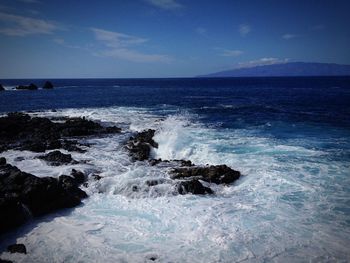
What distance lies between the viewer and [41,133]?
82.0 ft

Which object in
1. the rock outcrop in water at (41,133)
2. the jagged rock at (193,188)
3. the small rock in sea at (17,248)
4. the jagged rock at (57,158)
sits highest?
the rock outcrop in water at (41,133)

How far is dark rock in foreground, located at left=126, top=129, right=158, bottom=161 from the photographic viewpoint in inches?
A: 740

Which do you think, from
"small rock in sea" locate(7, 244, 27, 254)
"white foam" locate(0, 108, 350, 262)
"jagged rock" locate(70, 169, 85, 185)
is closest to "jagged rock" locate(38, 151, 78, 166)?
"white foam" locate(0, 108, 350, 262)

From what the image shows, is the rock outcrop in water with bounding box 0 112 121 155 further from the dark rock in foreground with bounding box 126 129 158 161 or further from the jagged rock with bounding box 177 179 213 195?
the jagged rock with bounding box 177 179 213 195

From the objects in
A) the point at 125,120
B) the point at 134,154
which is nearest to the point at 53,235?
the point at 134,154

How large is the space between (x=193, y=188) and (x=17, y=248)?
756 centimetres

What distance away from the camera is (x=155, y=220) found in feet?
35.9

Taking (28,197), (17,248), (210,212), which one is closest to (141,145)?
(28,197)

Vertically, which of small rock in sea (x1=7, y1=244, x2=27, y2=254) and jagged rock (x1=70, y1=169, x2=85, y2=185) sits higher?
jagged rock (x1=70, y1=169, x2=85, y2=185)

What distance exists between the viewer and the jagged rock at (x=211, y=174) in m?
14.5

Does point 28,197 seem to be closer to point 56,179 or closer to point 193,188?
point 56,179

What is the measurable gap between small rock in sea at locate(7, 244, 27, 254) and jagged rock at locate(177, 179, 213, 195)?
6.80 metres

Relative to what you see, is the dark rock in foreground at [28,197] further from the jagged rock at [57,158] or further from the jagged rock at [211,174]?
the jagged rock at [211,174]

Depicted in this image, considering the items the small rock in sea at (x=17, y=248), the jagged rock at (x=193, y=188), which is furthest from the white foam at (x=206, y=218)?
the jagged rock at (x=193, y=188)
